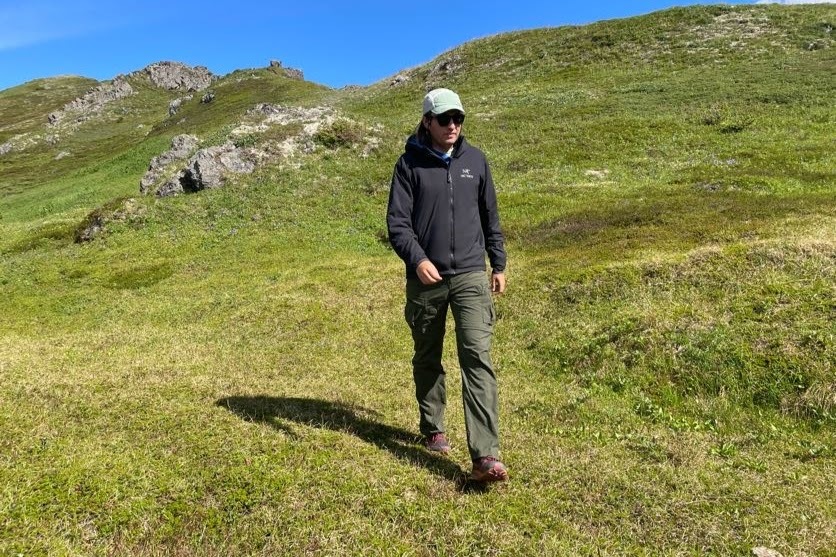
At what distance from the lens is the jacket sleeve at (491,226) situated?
26.5 ft

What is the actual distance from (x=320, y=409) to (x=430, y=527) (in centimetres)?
423

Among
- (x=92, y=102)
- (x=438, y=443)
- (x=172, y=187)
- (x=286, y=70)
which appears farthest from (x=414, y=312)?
(x=92, y=102)

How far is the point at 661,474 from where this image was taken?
7.56 metres

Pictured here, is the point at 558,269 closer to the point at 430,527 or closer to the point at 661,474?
the point at 661,474

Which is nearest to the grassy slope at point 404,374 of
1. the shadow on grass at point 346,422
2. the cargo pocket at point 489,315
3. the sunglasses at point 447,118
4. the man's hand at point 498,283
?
the shadow on grass at point 346,422

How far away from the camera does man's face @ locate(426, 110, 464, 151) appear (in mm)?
7239

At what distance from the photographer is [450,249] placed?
7.53m

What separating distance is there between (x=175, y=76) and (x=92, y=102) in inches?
1303

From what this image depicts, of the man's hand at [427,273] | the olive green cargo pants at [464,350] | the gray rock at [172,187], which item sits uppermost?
the gray rock at [172,187]

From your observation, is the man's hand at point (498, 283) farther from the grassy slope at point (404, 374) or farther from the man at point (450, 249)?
the grassy slope at point (404, 374)

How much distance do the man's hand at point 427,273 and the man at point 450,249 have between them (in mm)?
12

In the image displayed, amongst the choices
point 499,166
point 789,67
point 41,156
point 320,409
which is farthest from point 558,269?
point 41,156

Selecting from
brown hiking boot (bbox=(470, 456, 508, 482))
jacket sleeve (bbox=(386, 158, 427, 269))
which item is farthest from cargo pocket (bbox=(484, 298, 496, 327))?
brown hiking boot (bbox=(470, 456, 508, 482))

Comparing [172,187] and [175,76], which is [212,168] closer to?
[172,187]
